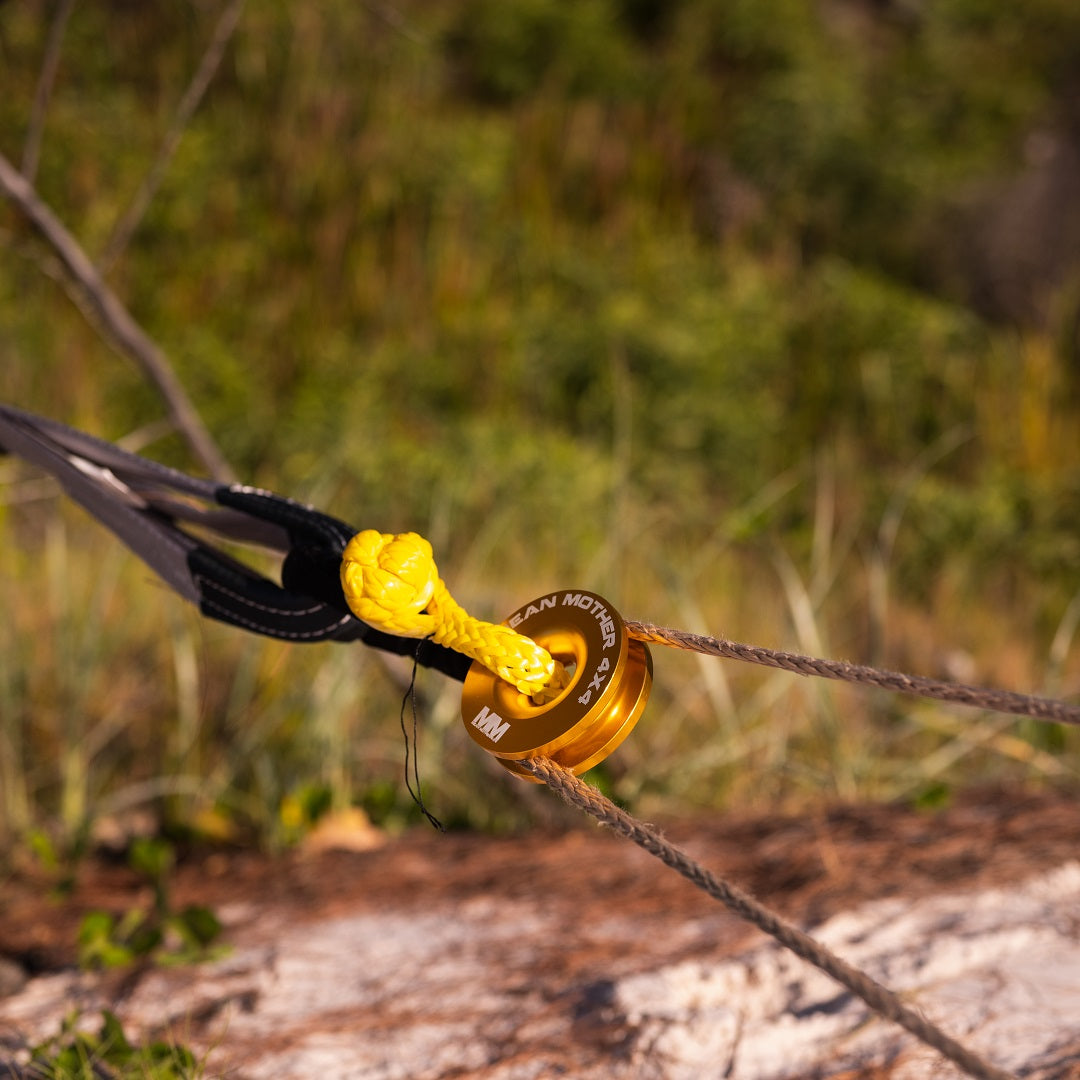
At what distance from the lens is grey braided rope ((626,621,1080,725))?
25.0 inches

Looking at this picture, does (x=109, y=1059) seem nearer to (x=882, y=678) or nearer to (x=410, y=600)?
(x=410, y=600)

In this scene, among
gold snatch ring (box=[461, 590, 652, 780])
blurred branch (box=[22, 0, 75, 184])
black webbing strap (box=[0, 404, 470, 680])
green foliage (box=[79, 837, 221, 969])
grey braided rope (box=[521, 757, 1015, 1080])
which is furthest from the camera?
blurred branch (box=[22, 0, 75, 184])

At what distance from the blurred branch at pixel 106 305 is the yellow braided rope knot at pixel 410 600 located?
1014mm

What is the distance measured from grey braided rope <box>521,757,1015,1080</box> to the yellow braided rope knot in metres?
0.09

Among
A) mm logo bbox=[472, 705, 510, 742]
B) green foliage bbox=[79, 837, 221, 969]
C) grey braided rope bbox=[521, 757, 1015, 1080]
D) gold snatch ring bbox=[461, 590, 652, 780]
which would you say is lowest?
green foliage bbox=[79, 837, 221, 969]

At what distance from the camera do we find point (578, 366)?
177 inches

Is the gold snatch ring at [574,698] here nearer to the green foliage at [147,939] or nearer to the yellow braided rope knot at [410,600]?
the yellow braided rope knot at [410,600]

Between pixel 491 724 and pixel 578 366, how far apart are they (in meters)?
3.82

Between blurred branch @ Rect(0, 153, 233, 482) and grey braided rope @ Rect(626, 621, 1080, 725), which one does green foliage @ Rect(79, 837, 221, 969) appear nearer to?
blurred branch @ Rect(0, 153, 233, 482)

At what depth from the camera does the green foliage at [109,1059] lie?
3.78 ft

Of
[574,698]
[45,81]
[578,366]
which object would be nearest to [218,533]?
[574,698]

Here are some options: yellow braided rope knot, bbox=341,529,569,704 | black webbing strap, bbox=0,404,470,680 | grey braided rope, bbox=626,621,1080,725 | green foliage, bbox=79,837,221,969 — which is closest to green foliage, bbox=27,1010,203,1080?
green foliage, bbox=79,837,221,969

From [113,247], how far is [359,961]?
4.13 ft

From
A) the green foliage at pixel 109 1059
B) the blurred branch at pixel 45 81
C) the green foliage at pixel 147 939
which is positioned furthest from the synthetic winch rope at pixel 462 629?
the blurred branch at pixel 45 81
